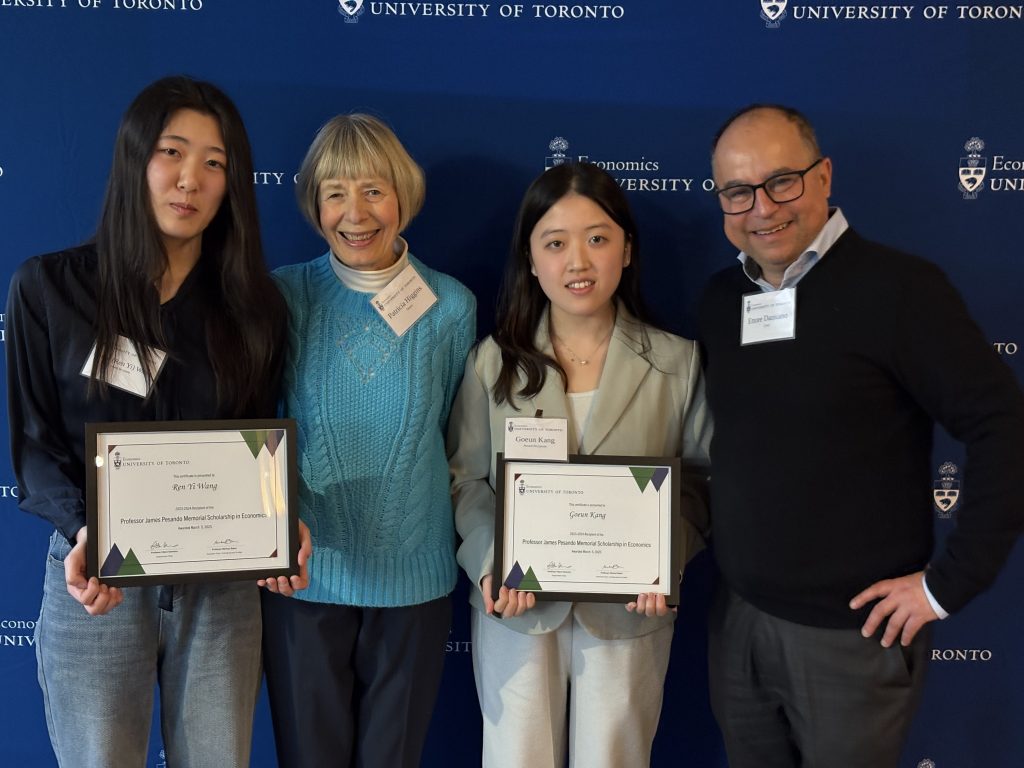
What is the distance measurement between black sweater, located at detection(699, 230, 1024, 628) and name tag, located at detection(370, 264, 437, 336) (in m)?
0.76

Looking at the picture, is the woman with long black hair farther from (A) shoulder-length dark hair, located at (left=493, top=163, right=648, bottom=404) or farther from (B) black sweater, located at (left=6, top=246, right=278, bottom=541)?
(A) shoulder-length dark hair, located at (left=493, top=163, right=648, bottom=404)

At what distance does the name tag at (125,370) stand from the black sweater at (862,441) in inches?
50.3

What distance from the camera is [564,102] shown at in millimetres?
2264

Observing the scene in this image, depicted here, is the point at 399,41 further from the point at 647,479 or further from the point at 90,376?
the point at 647,479

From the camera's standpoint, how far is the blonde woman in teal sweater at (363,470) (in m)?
1.85

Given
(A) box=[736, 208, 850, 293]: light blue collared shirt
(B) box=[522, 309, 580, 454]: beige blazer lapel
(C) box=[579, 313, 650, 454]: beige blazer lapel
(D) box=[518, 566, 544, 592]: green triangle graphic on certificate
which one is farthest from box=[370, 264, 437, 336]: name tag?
(A) box=[736, 208, 850, 293]: light blue collared shirt

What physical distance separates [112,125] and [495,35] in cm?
115

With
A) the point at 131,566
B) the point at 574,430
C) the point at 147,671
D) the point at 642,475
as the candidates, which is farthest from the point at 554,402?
the point at 147,671

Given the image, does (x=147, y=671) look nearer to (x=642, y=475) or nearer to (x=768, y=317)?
(x=642, y=475)

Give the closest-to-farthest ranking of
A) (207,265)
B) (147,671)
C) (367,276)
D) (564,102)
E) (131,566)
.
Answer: (131,566) → (147,671) → (207,265) → (367,276) → (564,102)

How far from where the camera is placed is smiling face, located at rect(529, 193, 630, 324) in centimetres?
182

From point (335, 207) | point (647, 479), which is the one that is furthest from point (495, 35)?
point (647, 479)

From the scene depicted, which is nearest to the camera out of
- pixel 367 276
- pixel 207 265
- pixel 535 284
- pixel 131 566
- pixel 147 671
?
pixel 131 566

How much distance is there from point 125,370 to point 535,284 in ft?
3.21
